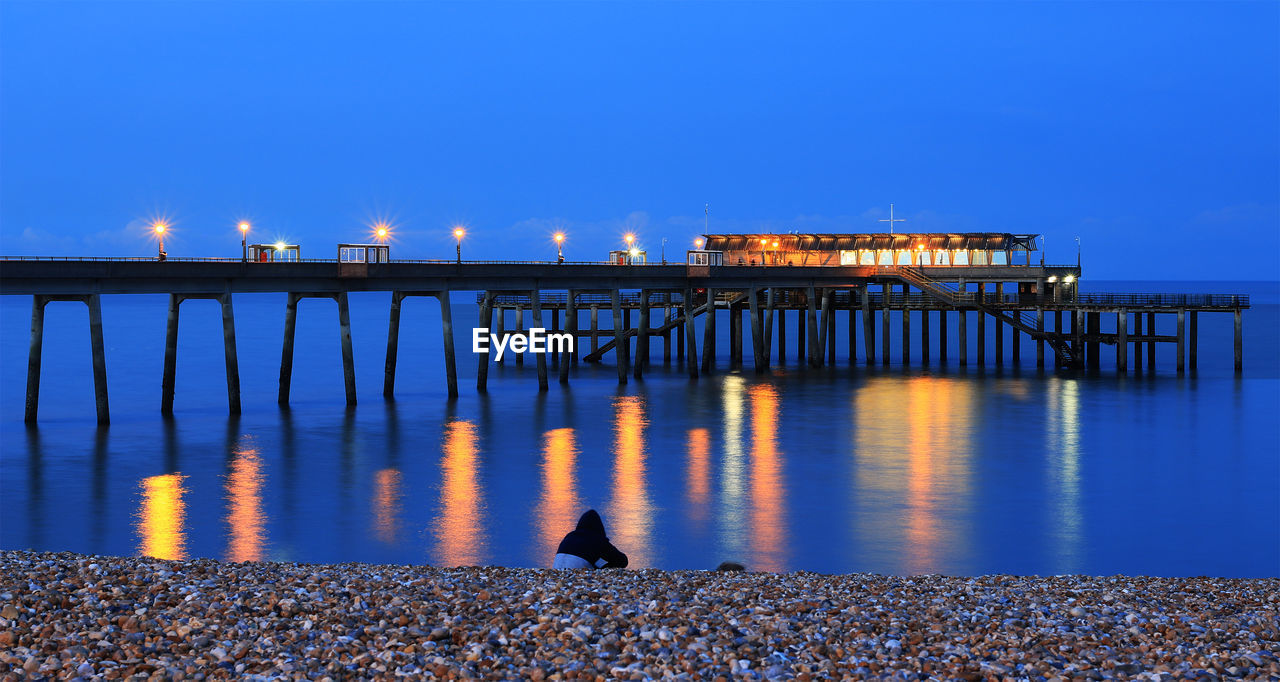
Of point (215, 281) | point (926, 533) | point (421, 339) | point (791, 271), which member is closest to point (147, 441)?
point (215, 281)

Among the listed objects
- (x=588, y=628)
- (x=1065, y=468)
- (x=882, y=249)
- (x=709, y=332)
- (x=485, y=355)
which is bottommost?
(x=1065, y=468)

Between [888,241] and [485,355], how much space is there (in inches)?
1420

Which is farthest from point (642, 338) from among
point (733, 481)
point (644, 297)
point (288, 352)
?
point (733, 481)

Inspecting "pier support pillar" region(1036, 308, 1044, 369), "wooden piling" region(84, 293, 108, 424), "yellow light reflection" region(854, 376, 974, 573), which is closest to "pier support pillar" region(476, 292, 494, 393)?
"yellow light reflection" region(854, 376, 974, 573)

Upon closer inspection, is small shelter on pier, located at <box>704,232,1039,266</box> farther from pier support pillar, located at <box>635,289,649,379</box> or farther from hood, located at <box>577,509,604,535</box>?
hood, located at <box>577,509,604,535</box>

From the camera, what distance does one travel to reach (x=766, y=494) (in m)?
27.4

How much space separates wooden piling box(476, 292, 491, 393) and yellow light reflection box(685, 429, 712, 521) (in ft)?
47.3

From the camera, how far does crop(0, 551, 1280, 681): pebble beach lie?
10.5 m

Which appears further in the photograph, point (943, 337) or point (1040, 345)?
point (943, 337)

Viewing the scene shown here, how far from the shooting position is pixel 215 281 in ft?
128

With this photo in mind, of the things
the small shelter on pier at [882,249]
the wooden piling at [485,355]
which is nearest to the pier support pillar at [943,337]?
the small shelter on pier at [882,249]

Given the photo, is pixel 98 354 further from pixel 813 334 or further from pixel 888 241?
pixel 888 241

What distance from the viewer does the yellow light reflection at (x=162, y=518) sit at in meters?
21.2

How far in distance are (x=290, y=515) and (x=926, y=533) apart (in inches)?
497
